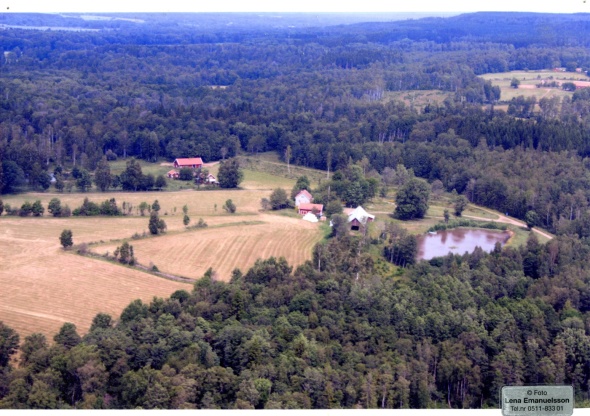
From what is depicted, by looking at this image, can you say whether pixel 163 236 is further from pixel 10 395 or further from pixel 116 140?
pixel 116 140

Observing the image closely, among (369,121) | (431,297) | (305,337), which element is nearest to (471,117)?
(369,121)

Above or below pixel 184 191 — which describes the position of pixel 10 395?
above

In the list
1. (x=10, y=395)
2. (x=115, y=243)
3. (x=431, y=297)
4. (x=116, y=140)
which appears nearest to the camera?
(x=10, y=395)

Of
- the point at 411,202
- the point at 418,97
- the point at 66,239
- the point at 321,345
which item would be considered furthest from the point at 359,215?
the point at 418,97

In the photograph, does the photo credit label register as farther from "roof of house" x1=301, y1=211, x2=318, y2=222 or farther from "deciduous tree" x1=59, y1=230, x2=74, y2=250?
"roof of house" x1=301, y1=211, x2=318, y2=222

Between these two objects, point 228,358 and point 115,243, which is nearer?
point 228,358

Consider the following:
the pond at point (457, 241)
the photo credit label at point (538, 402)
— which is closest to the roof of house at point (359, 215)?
the pond at point (457, 241)

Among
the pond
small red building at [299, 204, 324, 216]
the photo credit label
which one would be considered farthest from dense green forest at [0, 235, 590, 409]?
small red building at [299, 204, 324, 216]

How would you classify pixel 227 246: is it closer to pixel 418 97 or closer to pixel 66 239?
pixel 66 239
